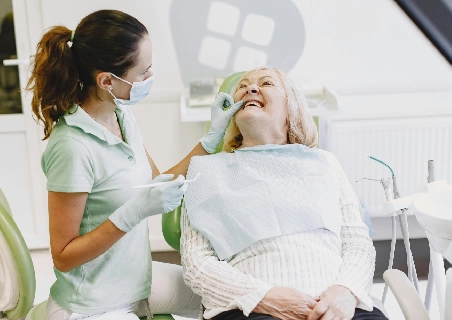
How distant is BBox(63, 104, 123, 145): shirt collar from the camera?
4.52 ft

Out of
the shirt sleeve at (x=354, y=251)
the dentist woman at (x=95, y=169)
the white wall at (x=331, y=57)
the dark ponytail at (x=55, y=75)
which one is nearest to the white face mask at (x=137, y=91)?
the dentist woman at (x=95, y=169)

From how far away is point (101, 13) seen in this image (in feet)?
4.46

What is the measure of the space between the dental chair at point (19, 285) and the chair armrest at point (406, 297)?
62 cm

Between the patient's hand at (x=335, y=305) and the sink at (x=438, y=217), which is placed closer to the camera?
the sink at (x=438, y=217)

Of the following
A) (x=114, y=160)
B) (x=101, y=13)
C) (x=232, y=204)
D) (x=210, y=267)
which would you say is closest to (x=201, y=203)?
(x=232, y=204)

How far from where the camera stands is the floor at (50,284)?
8.11 ft

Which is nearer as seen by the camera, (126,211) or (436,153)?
(126,211)

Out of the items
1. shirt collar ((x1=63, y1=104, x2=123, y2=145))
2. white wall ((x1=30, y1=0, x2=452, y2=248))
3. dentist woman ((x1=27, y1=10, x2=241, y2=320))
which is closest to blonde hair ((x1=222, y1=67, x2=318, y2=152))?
dentist woman ((x1=27, y1=10, x2=241, y2=320))

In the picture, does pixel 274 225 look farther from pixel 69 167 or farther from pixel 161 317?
pixel 69 167

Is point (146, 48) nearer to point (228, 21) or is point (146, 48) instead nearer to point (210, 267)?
point (210, 267)

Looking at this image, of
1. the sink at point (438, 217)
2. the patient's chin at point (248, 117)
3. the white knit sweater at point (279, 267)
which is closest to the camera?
the sink at point (438, 217)

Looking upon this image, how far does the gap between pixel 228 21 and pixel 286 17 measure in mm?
304

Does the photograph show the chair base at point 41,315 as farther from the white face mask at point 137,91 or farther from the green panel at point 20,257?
the white face mask at point 137,91

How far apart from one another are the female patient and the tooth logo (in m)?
1.10
